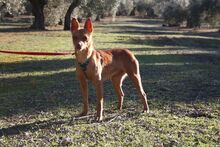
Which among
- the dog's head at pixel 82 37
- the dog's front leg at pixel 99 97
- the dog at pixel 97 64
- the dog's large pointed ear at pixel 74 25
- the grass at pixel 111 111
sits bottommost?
the grass at pixel 111 111

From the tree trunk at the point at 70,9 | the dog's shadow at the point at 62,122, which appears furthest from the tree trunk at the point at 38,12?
the dog's shadow at the point at 62,122

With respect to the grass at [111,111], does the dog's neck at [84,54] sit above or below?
above

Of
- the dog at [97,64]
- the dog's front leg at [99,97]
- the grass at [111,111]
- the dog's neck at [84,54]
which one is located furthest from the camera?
the dog's front leg at [99,97]

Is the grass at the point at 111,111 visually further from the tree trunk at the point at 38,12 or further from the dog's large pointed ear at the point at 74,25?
the tree trunk at the point at 38,12

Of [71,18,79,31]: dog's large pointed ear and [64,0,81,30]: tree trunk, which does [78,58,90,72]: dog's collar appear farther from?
[64,0,81,30]: tree trunk

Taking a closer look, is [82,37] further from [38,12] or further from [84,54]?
[38,12]

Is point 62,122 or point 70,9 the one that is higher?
point 70,9

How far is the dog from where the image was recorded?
7.95 metres

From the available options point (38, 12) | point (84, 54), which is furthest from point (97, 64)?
point (38, 12)

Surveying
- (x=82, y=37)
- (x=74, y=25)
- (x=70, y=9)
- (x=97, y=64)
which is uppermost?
(x=74, y=25)

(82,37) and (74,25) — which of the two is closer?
(82,37)

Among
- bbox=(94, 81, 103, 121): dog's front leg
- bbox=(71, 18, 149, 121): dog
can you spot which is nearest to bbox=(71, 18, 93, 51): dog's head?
bbox=(71, 18, 149, 121): dog

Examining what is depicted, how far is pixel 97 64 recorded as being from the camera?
8.42 m

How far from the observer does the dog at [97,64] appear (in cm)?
795
